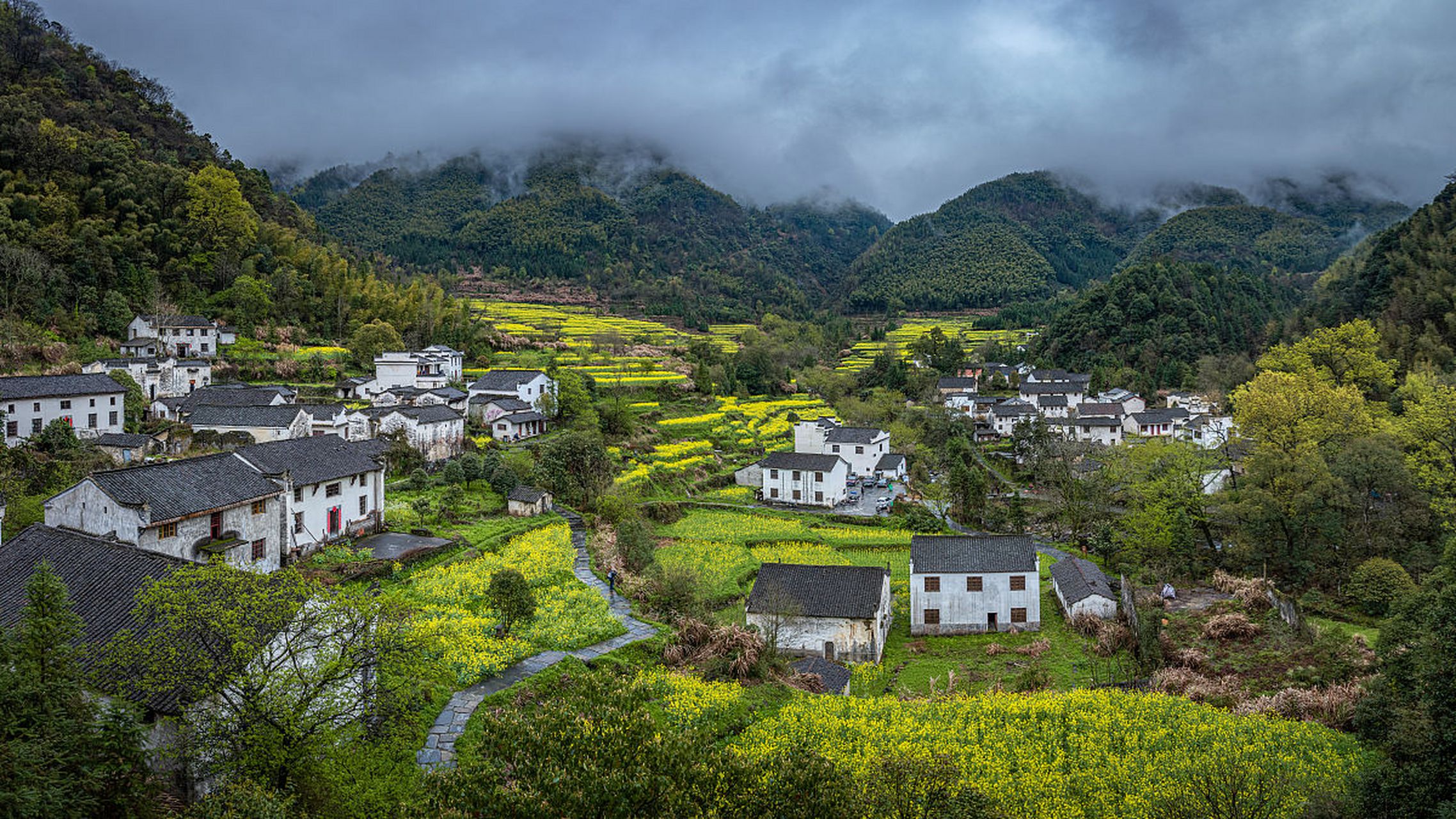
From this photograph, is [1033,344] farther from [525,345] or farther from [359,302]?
[359,302]

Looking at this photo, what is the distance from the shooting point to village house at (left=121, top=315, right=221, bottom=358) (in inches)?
1971

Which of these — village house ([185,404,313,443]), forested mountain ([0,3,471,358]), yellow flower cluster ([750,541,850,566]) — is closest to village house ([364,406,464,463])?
village house ([185,404,313,443])

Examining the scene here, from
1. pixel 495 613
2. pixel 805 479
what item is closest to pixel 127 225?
pixel 805 479

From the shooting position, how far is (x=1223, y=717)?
A: 1719 cm

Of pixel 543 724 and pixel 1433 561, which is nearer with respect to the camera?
pixel 543 724

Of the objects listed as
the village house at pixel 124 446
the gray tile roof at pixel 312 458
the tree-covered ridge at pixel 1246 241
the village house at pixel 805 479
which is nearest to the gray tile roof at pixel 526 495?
the gray tile roof at pixel 312 458

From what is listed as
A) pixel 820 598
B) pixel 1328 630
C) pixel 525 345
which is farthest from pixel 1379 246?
pixel 525 345

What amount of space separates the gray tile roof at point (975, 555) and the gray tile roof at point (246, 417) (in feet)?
99.4

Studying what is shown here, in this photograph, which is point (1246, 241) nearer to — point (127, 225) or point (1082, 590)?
point (1082, 590)

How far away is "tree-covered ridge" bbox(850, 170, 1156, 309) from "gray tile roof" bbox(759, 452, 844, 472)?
291 ft

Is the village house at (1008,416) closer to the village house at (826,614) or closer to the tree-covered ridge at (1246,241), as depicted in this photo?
the village house at (826,614)

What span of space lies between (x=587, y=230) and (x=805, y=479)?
108353 mm

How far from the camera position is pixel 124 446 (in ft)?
111

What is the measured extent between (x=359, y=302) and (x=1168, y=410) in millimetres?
69789
